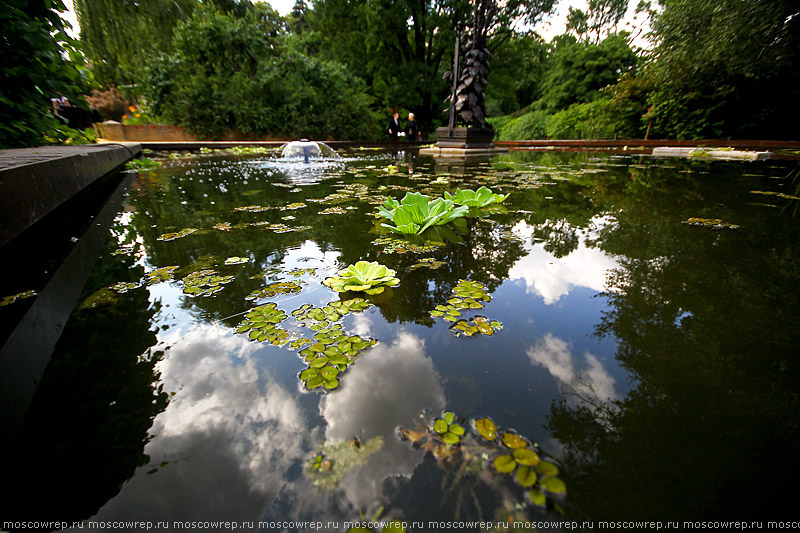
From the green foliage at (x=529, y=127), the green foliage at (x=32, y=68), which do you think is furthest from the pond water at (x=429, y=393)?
the green foliage at (x=529, y=127)

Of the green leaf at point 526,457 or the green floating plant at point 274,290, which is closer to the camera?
the green leaf at point 526,457

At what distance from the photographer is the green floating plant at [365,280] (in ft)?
4.30

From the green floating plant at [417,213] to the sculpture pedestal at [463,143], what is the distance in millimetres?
6566

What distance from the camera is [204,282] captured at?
4.63 feet

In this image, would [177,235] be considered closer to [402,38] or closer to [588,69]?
[402,38]

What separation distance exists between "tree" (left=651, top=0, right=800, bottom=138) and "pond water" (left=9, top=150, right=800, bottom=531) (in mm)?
8896

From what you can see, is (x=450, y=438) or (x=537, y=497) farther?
(x=450, y=438)

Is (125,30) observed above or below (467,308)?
above

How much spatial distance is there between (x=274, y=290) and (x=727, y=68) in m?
11.7

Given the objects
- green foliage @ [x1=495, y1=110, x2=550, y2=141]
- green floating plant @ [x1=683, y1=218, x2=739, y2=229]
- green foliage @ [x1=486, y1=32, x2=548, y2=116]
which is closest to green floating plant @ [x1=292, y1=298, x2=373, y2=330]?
green floating plant @ [x1=683, y1=218, x2=739, y2=229]

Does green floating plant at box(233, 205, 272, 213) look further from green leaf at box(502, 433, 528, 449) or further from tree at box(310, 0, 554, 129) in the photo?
tree at box(310, 0, 554, 129)

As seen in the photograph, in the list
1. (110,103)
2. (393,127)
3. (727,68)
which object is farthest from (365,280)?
(110,103)

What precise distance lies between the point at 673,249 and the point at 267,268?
6.76ft

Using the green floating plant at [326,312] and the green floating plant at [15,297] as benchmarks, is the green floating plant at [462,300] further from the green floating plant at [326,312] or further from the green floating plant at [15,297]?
the green floating plant at [15,297]
